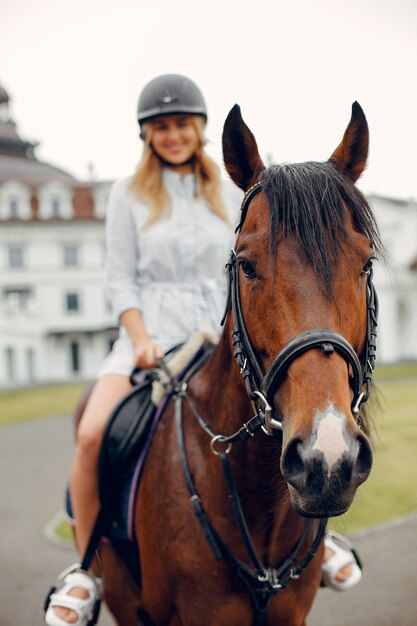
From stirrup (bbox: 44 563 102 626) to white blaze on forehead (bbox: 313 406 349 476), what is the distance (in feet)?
7.18

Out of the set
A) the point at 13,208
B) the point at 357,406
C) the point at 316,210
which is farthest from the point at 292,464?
the point at 13,208

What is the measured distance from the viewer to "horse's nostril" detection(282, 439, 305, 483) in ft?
5.31

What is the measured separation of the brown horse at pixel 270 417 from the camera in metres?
1.65

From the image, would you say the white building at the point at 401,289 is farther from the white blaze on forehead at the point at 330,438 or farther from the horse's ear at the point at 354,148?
the white blaze on forehead at the point at 330,438

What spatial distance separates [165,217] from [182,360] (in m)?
0.88

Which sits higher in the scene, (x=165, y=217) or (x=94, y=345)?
(x=165, y=217)

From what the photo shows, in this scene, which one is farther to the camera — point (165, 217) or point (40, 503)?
point (40, 503)

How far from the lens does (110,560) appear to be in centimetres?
341

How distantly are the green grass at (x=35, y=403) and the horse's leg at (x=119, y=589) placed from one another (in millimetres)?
15908

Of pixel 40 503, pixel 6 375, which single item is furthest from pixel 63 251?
Answer: pixel 40 503

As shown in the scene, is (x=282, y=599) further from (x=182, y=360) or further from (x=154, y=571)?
(x=182, y=360)

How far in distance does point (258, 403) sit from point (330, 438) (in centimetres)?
41

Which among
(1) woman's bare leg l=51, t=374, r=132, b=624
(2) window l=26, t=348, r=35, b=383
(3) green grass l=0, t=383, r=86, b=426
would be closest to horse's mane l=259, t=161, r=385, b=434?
(1) woman's bare leg l=51, t=374, r=132, b=624

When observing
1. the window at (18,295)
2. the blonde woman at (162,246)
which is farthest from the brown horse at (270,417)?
the window at (18,295)
